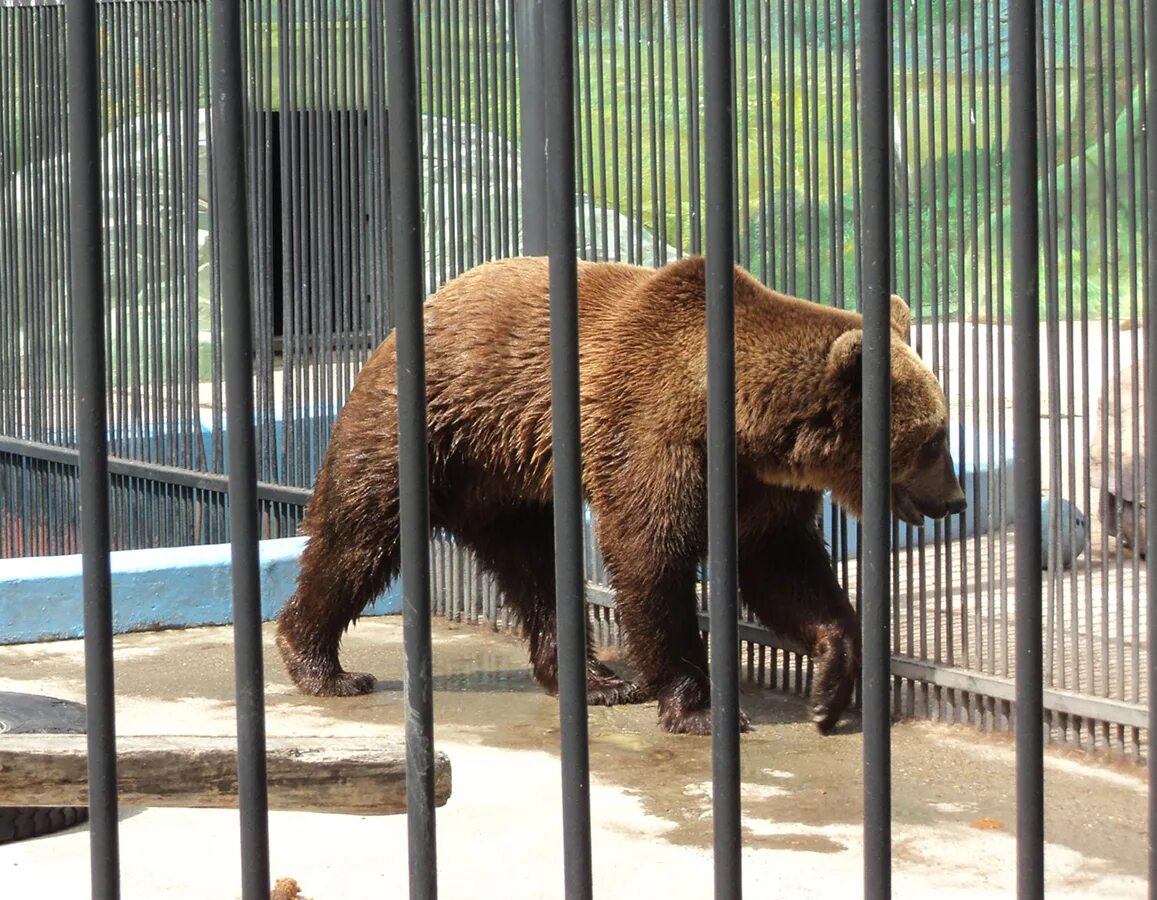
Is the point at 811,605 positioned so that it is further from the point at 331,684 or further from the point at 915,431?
A: the point at 331,684

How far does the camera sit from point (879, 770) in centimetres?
196

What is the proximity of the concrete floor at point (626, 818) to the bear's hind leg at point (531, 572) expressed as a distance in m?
0.20

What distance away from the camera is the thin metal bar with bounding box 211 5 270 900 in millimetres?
1744

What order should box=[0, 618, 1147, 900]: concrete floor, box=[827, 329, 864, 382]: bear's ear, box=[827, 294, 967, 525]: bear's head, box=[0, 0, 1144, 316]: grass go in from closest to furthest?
box=[0, 618, 1147, 900]: concrete floor, box=[0, 0, 1144, 316]: grass, box=[827, 329, 864, 382]: bear's ear, box=[827, 294, 967, 525]: bear's head

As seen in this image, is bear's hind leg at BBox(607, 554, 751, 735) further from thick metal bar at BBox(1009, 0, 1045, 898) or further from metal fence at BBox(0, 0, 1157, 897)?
thick metal bar at BBox(1009, 0, 1045, 898)

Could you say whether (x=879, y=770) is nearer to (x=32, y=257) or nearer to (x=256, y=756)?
(x=256, y=756)

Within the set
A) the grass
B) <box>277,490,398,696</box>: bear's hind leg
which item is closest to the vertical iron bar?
the grass

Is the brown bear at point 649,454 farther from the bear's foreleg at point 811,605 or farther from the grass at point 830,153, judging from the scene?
the grass at point 830,153

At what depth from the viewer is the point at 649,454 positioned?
629cm

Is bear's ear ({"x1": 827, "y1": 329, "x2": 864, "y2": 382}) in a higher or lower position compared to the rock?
higher

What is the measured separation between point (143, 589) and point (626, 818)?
376cm

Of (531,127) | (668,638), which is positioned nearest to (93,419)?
(668,638)

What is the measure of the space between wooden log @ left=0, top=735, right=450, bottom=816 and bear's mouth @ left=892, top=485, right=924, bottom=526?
3.43m

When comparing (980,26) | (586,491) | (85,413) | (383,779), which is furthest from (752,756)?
(85,413)
